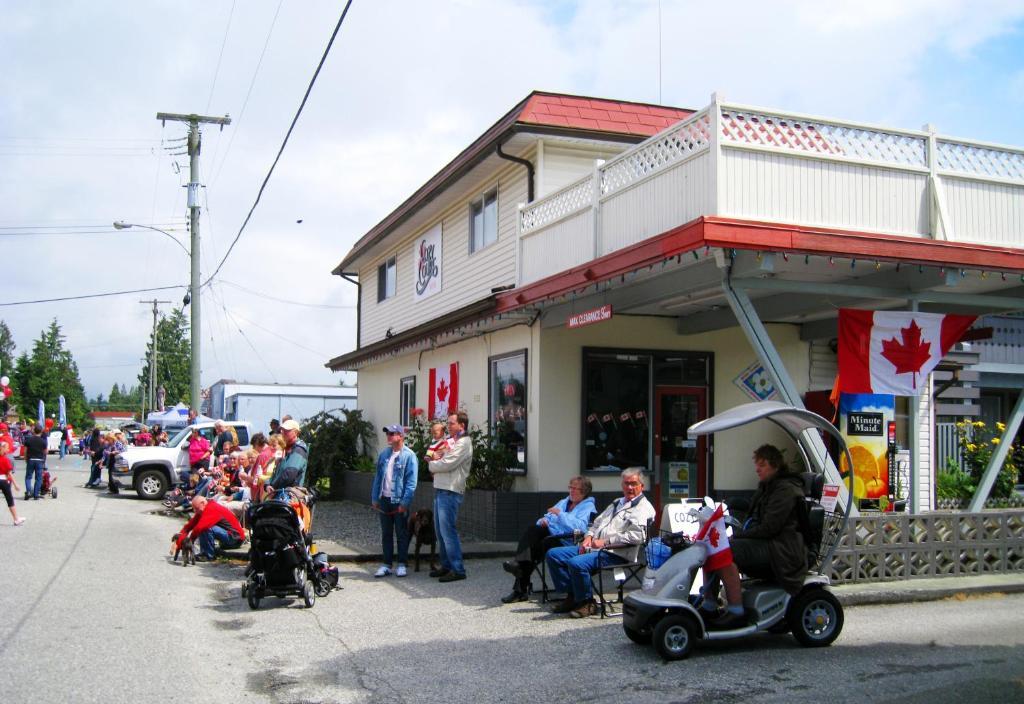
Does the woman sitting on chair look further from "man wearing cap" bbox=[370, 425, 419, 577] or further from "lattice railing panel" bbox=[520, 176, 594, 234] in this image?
"lattice railing panel" bbox=[520, 176, 594, 234]

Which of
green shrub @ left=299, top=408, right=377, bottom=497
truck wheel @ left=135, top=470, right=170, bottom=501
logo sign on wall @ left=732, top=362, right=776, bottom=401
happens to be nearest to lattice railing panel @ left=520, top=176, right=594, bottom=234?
logo sign on wall @ left=732, top=362, right=776, bottom=401

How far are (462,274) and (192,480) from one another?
289 inches

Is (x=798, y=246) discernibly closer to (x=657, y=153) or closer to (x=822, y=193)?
(x=822, y=193)

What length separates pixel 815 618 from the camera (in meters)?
7.54

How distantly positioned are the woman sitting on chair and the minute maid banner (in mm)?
4859

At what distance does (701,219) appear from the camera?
8.56 meters

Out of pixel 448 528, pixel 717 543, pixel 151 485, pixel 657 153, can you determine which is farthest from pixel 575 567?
pixel 151 485

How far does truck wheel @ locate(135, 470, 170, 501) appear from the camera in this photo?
22.3m

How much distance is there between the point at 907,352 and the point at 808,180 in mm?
2250

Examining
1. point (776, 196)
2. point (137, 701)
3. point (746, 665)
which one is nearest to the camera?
point (137, 701)

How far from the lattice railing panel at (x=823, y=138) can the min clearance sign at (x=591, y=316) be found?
2.58 meters

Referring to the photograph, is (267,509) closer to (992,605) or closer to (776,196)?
(776,196)

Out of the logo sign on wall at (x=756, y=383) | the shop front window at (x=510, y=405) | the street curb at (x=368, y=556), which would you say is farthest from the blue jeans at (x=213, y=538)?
the logo sign on wall at (x=756, y=383)

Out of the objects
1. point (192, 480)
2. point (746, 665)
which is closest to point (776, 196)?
point (746, 665)
